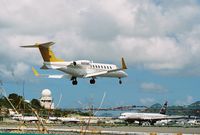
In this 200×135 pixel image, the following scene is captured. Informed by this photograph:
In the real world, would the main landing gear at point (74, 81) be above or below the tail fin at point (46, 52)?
below

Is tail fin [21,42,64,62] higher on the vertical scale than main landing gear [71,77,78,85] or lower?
higher

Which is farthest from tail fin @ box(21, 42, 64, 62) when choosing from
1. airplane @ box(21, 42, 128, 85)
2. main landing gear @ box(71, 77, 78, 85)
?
main landing gear @ box(71, 77, 78, 85)

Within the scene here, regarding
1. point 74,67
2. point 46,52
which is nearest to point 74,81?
point 74,67

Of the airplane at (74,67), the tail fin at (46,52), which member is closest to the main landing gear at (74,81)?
the airplane at (74,67)

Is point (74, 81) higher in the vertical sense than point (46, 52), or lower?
lower

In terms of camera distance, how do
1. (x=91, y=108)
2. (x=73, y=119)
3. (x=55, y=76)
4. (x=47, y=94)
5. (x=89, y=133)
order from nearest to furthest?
(x=91, y=108), (x=89, y=133), (x=55, y=76), (x=73, y=119), (x=47, y=94)

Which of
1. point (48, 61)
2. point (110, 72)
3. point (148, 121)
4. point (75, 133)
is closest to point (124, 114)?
point (148, 121)

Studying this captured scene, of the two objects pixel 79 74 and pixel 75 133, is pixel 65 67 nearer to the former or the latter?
pixel 79 74

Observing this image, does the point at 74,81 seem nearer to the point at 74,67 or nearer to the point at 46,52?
the point at 74,67

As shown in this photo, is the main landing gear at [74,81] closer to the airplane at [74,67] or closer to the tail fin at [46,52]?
the airplane at [74,67]

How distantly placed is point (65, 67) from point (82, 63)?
9.18ft

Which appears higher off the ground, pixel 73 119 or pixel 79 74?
pixel 79 74

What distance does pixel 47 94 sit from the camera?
170 metres

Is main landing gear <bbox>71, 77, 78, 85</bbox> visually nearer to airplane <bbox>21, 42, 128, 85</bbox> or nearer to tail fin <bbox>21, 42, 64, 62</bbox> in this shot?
airplane <bbox>21, 42, 128, 85</bbox>
